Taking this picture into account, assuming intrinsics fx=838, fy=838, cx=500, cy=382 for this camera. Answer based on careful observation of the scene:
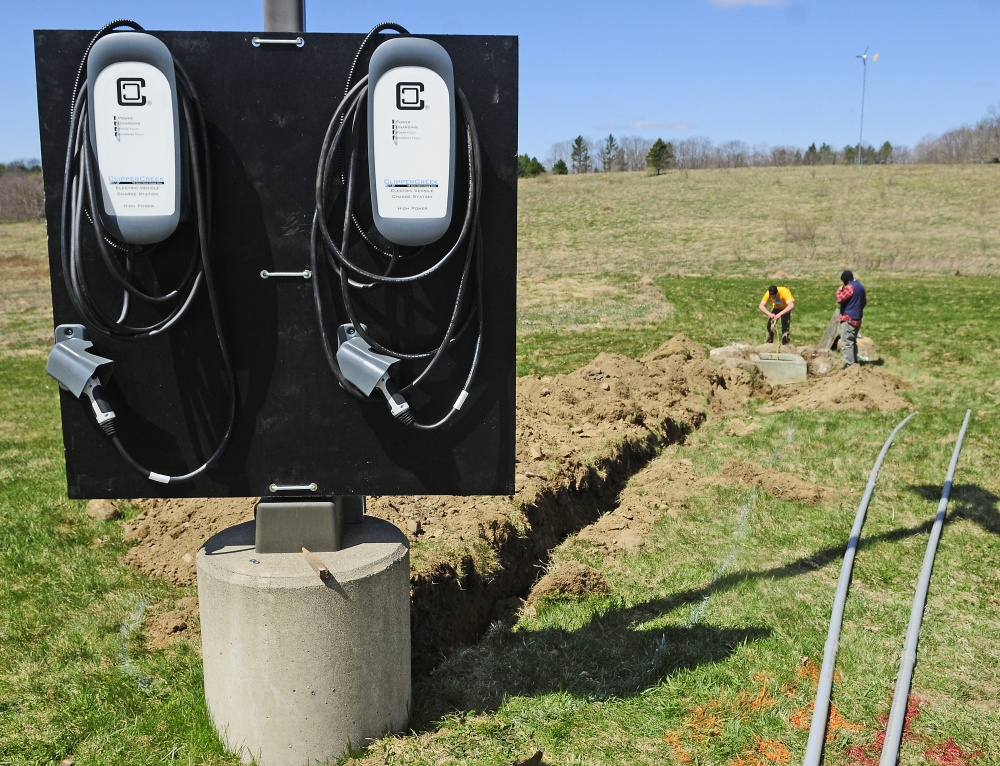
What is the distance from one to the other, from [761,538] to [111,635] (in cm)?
495

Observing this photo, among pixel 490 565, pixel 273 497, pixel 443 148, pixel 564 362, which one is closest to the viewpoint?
pixel 443 148

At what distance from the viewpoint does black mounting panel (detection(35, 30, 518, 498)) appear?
365 centimetres

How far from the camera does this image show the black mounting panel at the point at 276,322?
144 inches

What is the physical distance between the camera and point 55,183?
357 cm

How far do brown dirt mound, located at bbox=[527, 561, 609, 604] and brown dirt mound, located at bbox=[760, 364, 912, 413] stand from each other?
19.7 ft

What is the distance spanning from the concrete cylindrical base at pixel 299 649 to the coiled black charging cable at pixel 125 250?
646 millimetres

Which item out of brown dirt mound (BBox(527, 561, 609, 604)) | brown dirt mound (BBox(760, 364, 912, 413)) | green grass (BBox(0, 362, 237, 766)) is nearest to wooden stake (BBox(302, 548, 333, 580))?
green grass (BBox(0, 362, 237, 766))

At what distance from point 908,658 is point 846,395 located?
7.03 m

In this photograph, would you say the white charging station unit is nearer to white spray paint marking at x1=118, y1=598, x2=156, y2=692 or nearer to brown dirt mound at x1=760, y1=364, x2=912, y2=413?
white spray paint marking at x1=118, y1=598, x2=156, y2=692

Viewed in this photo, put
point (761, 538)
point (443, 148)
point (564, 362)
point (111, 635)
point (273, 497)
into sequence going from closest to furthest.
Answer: point (443, 148) < point (273, 497) < point (111, 635) < point (761, 538) < point (564, 362)

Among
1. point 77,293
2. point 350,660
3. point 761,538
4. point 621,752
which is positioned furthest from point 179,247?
point 761,538

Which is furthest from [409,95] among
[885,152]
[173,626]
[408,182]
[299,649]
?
[885,152]

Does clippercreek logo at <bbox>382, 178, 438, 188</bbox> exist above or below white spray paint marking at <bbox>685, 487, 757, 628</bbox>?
above

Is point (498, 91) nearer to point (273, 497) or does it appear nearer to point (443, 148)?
point (443, 148)
